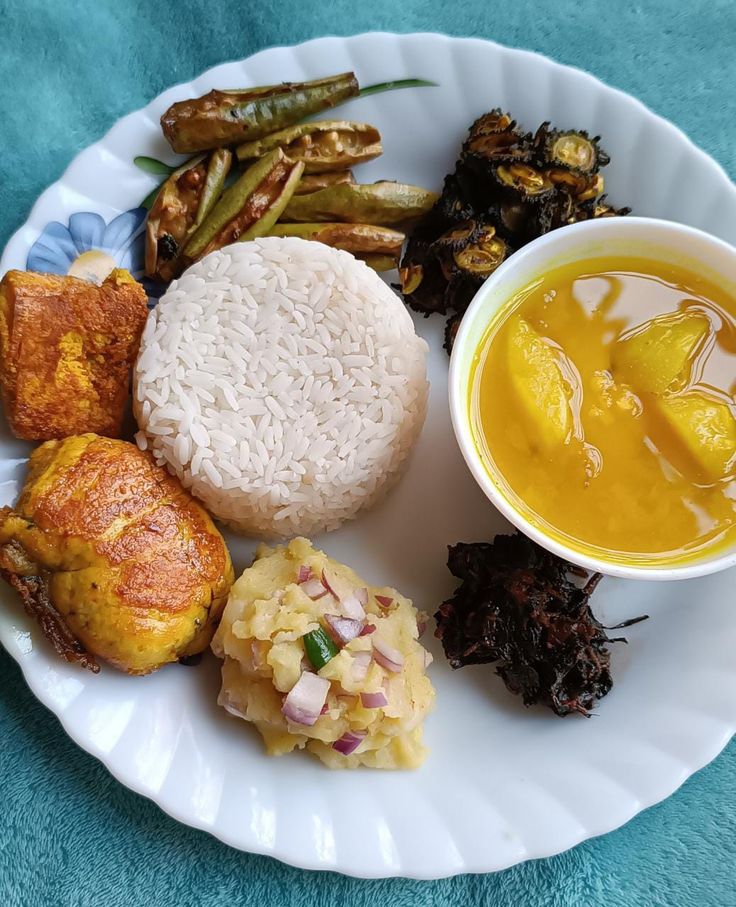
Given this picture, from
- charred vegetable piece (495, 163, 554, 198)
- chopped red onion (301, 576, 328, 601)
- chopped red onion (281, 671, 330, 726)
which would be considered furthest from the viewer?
charred vegetable piece (495, 163, 554, 198)

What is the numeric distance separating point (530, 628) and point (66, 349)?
5.34 ft

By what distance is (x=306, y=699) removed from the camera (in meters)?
2.41

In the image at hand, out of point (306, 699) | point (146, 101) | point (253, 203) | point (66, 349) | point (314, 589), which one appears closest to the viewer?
point (306, 699)

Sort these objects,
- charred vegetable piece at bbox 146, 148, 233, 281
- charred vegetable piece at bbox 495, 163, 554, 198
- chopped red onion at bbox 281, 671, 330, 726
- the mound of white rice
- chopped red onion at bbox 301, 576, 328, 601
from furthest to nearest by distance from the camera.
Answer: charred vegetable piece at bbox 146, 148, 233, 281
charred vegetable piece at bbox 495, 163, 554, 198
the mound of white rice
chopped red onion at bbox 301, 576, 328, 601
chopped red onion at bbox 281, 671, 330, 726

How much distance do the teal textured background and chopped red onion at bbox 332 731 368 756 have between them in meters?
0.55

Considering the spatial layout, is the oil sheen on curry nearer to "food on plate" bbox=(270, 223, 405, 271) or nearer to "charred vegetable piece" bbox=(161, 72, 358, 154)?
"food on plate" bbox=(270, 223, 405, 271)

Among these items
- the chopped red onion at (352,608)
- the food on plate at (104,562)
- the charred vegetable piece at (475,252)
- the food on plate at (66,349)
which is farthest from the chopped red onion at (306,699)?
the charred vegetable piece at (475,252)

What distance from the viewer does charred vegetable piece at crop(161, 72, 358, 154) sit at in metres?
2.89

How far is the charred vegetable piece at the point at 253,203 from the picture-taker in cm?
296

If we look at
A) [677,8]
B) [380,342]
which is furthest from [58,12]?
[677,8]

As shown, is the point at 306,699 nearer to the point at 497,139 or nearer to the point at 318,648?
the point at 318,648

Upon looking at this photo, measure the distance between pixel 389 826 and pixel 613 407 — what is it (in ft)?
4.57

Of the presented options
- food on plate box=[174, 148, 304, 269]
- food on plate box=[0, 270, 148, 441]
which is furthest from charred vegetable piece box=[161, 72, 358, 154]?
food on plate box=[0, 270, 148, 441]

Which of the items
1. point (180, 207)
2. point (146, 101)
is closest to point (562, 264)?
point (180, 207)
